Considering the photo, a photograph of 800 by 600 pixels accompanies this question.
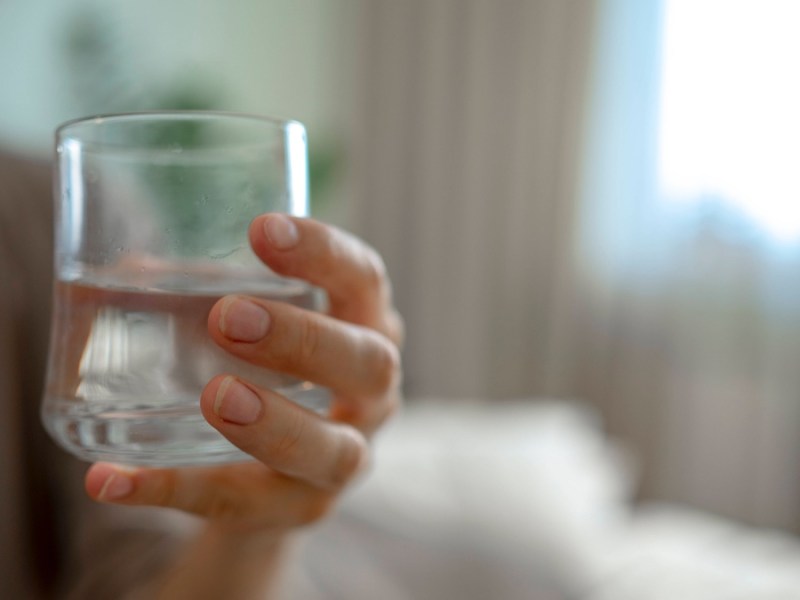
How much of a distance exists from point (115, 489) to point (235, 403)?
175 mm

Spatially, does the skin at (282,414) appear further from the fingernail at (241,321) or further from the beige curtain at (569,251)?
the beige curtain at (569,251)

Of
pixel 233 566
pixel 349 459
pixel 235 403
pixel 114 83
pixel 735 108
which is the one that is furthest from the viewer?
pixel 114 83

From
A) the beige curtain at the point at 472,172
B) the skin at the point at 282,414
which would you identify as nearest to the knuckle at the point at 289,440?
the skin at the point at 282,414

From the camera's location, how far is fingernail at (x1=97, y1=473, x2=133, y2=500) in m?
0.57

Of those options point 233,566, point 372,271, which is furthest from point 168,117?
point 233,566

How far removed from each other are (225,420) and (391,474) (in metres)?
1.08

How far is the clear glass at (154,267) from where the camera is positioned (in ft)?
1.46

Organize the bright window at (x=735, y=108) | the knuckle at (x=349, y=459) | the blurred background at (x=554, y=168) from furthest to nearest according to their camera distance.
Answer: the blurred background at (x=554, y=168) → the bright window at (x=735, y=108) → the knuckle at (x=349, y=459)

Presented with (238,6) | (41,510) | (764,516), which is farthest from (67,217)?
Result: (238,6)

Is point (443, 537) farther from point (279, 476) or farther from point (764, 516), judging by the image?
point (764, 516)

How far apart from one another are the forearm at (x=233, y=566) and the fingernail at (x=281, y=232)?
0.30 metres

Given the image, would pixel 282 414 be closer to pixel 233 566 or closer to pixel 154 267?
pixel 154 267

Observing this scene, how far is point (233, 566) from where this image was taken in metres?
0.72

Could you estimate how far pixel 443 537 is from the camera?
53.1 inches
